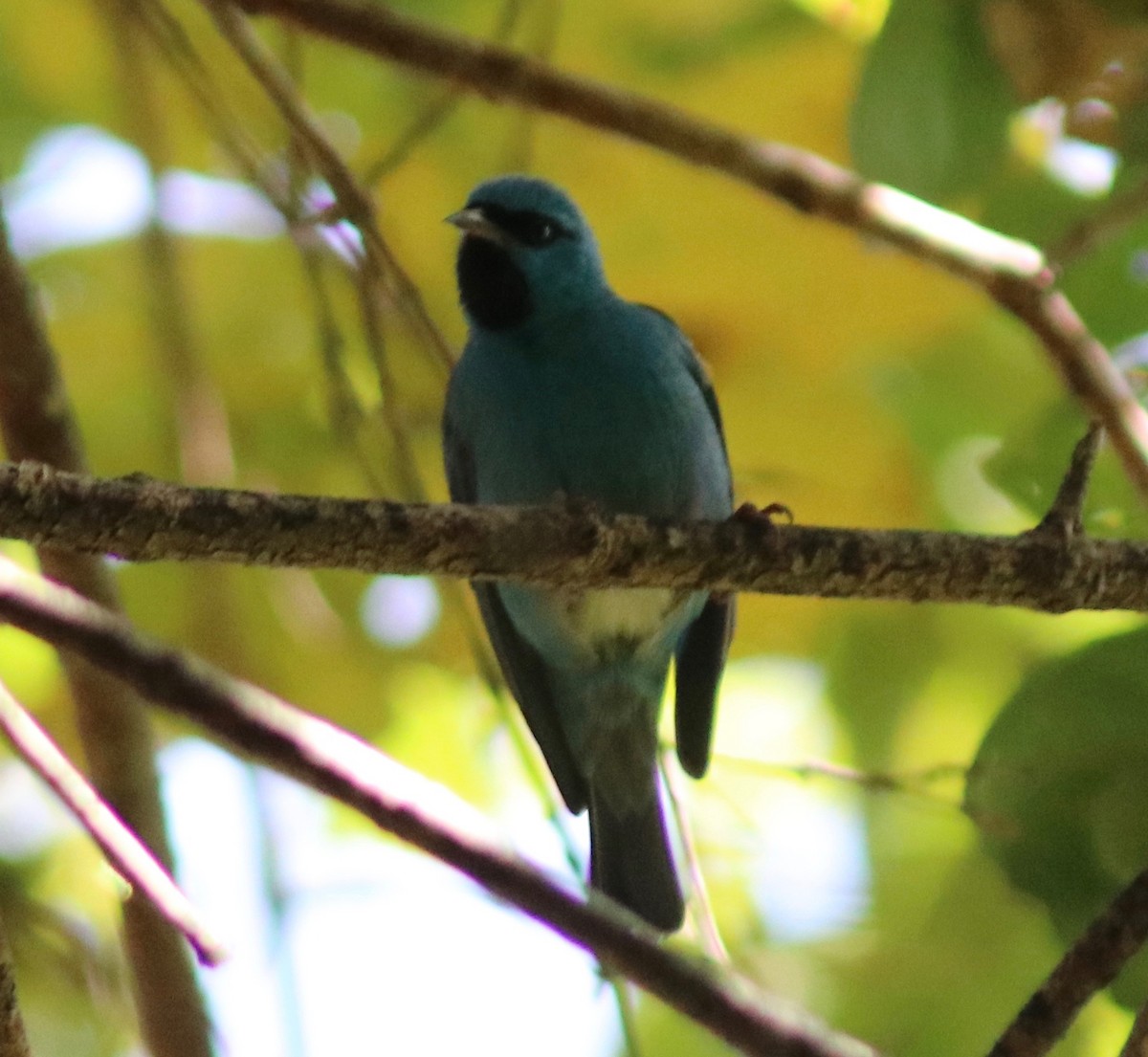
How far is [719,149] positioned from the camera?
3.32m

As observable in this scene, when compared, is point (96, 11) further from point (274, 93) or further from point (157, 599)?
point (157, 599)

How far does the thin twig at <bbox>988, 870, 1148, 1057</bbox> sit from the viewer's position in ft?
6.31

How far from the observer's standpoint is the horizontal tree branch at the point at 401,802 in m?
1.48

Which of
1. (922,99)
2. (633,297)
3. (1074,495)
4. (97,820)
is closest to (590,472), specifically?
(633,297)

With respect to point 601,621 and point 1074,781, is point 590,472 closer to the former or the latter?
point 601,621

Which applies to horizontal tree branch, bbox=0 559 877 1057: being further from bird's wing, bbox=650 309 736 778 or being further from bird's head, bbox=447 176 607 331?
bird's head, bbox=447 176 607 331

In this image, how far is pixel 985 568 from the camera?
8.45ft

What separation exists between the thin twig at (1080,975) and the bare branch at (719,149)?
141cm

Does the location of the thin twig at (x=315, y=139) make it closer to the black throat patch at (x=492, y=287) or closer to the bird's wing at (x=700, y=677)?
the black throat patch at (x=492, y=287)

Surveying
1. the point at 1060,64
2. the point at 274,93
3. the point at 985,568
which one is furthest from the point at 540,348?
the point at 985,568

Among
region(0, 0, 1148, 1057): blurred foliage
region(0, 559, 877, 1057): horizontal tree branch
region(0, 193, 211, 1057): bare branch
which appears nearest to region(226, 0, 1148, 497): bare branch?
region(0, 0, 1148, 1057): blurred foliage

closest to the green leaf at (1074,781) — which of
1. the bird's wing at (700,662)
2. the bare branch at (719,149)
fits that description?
the bare branch at (719,149)

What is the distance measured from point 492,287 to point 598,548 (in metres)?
1.72

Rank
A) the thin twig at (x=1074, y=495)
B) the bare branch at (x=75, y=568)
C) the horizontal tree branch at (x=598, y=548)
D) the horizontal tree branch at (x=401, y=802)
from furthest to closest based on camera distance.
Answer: the bare branch at (x=75, y=568) → the thin twig at (x=1074, y=495) → the horizontal tree branch at (x=598, y=548) → the horizontal tree branch at (x=401, y=802)
